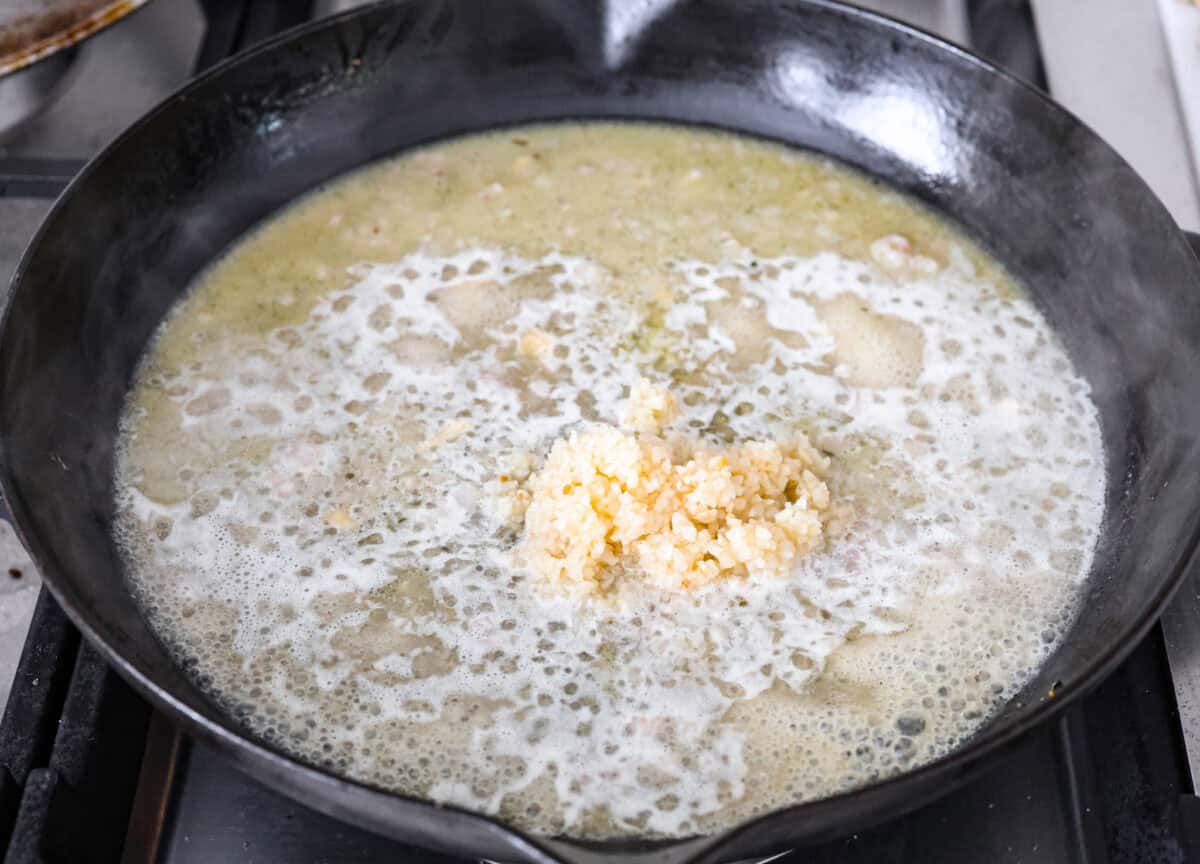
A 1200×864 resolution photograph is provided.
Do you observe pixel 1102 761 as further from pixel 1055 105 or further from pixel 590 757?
pixel 1055 105

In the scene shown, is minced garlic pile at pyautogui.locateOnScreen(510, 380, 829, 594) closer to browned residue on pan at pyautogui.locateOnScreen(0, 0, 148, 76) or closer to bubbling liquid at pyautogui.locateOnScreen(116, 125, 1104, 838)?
bubbling liquid at pyautogui.locateOnScreen(116, 125, 1104, 838)

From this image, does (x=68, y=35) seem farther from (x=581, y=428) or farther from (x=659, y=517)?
(x=659, y=517)

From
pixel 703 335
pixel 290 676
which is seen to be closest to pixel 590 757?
pixel 290 676

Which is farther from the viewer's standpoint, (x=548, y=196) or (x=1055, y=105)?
(x=548, y=196)

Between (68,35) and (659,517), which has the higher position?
(68,35)

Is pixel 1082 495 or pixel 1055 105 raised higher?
pixel 1055 105

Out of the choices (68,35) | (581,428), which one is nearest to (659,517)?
(581,428)
